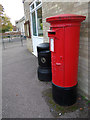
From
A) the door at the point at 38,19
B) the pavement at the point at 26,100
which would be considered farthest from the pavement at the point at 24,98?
the door at the point at 38,19

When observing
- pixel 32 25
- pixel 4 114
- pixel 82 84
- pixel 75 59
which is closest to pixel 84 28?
pixel 75 59

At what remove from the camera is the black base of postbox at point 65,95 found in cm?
233

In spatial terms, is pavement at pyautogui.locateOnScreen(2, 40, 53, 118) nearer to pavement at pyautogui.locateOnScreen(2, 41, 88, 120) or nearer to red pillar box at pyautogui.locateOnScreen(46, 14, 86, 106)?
pavement at pyautogui.locateOnScreen(2, 41, 88, 120)

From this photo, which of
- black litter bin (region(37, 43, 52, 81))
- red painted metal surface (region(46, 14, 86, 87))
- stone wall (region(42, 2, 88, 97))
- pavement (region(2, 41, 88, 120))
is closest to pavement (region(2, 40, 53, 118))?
pavement (region(2, 41, 88, 120))

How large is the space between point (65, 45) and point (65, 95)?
1124mm

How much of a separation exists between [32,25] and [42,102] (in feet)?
18.6

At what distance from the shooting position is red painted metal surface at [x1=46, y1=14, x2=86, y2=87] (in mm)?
1916

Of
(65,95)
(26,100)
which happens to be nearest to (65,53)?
(65,95)

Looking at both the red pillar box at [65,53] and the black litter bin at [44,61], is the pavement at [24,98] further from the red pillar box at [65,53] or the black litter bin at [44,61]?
the red pillar box at [65,53]

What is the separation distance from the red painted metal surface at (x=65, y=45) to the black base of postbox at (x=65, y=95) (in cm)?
9

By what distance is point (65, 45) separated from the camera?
6.68ft

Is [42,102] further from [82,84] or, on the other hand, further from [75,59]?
[75,59]

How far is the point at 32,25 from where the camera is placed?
713 cm

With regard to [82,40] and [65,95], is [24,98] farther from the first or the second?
[82,40]
